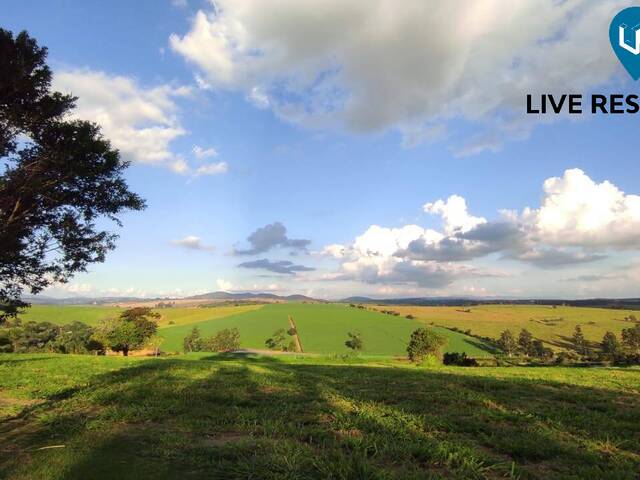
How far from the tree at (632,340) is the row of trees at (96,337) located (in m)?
86.6

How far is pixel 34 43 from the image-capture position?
1677 centimetres

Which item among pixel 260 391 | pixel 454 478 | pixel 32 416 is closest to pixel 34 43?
pixel 32 416

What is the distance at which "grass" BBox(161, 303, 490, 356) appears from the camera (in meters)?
76.2

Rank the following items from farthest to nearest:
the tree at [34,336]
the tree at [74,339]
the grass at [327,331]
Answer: the grass at [327,331], the tree at [34,336], the tree at [74,339]

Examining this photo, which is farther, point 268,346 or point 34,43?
point 268,346

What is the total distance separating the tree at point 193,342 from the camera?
254ft

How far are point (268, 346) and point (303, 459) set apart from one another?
248ft

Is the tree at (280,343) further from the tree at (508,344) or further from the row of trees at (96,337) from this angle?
the tree at (508,344)

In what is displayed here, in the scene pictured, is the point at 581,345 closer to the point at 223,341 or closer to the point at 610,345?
the point at 610,345

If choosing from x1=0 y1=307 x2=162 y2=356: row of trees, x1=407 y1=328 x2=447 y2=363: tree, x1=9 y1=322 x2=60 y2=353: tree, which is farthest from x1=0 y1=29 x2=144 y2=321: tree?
x1=9 y1=322 x2=60 y2=353: tree

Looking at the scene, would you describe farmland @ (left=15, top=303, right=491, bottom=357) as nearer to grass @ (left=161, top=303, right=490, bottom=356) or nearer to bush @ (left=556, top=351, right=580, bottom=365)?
grass @ (left=161, top=303, right=490, bottom=356)

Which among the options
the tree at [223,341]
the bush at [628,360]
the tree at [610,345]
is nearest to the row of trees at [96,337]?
the tree at [223,341]

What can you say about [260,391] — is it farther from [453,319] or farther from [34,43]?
[453,319]

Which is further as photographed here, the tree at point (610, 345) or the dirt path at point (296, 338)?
the tree at point (610, 345)
